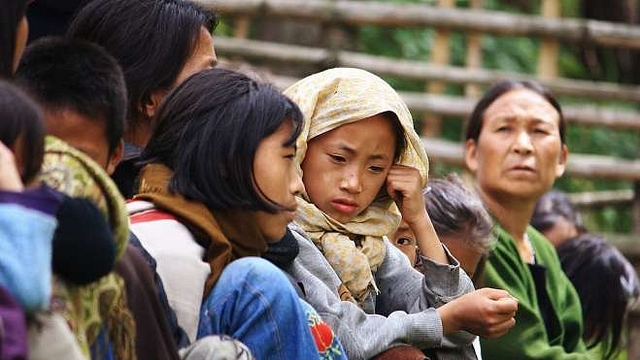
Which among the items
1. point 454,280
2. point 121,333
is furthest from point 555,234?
point 121,333

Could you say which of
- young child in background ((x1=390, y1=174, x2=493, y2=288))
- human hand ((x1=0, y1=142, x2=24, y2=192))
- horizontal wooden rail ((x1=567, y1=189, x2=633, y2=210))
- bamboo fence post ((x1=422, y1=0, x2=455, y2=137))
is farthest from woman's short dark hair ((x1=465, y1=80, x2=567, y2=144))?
horizontal wooden rail ((x1=567, y1=189, x2=633, y2=210))

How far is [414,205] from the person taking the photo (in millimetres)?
4043

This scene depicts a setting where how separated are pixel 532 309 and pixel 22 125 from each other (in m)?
3.19

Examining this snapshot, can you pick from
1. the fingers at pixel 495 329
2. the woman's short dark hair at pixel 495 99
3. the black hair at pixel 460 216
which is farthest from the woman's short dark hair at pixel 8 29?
the woman's short dark hair at pixel 495 99

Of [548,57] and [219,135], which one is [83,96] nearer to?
[219,135]

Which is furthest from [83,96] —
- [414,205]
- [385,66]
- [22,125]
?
[385,66]

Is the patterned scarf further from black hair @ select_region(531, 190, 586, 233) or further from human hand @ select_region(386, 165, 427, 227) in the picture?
black hair @ select_region(531, 190, 586, 233)

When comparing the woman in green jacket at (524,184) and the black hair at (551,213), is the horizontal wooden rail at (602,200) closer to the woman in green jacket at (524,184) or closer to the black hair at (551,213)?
the black hair at (551,213)

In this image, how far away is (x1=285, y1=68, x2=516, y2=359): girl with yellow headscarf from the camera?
148 inches

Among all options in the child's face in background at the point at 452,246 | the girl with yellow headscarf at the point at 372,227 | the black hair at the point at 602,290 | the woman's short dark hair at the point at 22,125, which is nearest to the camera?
the woman's short dark hair at the point at 22,125

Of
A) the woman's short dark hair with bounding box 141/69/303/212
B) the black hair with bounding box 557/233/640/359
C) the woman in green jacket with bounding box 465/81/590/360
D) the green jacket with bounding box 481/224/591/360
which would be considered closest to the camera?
the woman's short dark hair with bounding box 141/69/303/212

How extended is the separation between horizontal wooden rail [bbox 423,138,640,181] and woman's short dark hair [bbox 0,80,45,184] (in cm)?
760

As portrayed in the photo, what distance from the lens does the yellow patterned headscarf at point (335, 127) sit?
12.5 feet

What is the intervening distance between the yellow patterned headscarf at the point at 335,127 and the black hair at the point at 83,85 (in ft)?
2.42
